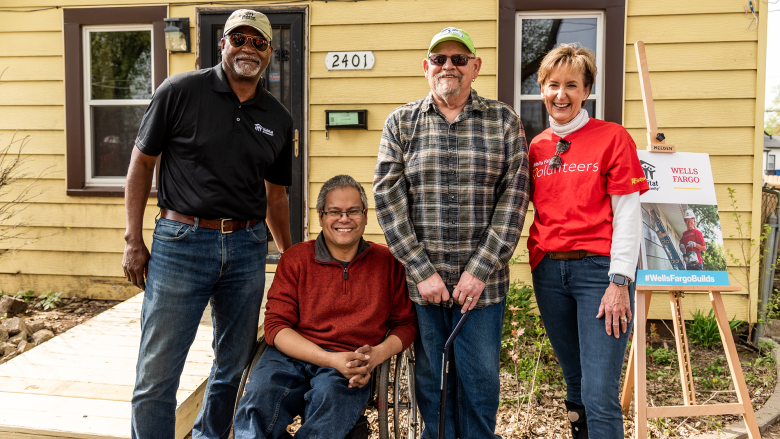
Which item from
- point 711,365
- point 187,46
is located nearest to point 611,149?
point 711,365

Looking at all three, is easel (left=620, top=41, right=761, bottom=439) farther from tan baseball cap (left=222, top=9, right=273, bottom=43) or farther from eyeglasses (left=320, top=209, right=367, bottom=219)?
tan baseball cap (left=222, top=9, right=273, bottom=43)

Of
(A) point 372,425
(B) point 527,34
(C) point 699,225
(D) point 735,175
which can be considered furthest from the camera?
(B) point 527,34

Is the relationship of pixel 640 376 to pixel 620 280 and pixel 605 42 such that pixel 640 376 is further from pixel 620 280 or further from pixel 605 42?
pixel 605 42

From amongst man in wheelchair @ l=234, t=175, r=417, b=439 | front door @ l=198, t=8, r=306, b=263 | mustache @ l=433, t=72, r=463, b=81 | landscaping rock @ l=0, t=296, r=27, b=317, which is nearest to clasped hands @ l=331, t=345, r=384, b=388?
man in wheelchair @ l=234, t=175, r=417, b=439

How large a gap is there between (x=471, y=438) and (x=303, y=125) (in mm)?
2808

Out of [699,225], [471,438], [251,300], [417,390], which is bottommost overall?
[471,438]

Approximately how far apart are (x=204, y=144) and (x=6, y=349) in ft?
8.23

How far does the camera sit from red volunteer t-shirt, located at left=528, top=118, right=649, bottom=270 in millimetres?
1817

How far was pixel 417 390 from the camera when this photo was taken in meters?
1.98

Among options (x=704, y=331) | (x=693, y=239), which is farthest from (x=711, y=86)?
(x=693, y=239)

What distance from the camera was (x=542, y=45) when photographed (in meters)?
3.94

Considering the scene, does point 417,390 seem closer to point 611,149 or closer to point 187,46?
point 611,149

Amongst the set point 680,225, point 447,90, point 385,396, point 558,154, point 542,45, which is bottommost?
point 385,396

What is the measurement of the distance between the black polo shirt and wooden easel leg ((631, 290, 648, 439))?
65.2 inches
